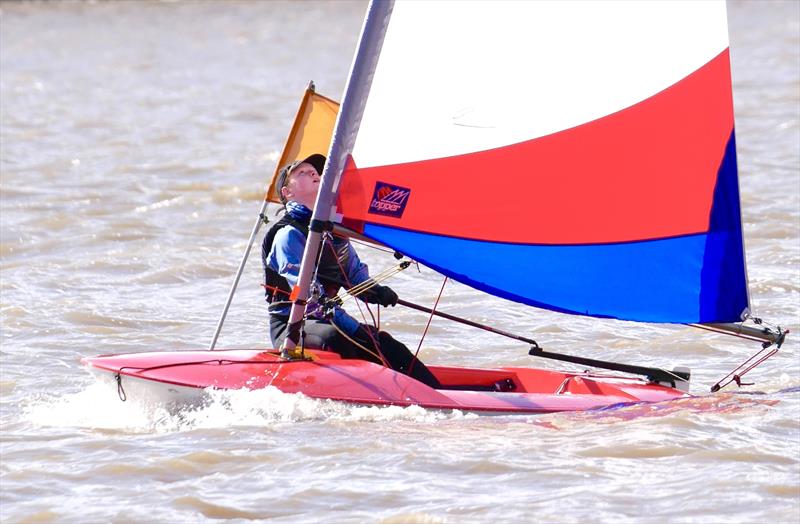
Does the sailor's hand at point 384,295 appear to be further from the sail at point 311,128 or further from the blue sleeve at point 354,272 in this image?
the sail at point 311,128

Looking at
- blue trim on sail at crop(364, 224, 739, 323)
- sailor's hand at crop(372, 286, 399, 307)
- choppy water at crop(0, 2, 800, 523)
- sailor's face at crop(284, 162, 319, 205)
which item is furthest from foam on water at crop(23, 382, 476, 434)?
sailor's face at crop(284, 162, 319, 205)

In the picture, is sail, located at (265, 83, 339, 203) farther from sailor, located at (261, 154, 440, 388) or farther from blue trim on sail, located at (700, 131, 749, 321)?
blue trim on sail, located at (700, 131, 749, 321)

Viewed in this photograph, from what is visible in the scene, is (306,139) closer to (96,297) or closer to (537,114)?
(537,114)

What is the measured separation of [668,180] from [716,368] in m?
1.83

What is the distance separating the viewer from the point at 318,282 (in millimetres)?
6883

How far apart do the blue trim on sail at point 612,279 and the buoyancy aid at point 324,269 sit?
0.67m

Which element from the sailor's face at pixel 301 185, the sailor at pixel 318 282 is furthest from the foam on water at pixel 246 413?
the sailor's face at pixel 301 185

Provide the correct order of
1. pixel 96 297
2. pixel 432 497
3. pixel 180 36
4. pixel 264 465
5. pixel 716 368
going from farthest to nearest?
pixel 180 36, pixel 96 297, pixel 716 368, pixel 264 465, pixel 432 497

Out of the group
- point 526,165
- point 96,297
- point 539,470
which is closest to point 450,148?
point 526,165

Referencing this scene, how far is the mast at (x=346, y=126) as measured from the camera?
641cm

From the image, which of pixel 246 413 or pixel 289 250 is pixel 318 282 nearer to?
pixel 289 250

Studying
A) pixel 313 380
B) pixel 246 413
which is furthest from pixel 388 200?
pixel 246 413

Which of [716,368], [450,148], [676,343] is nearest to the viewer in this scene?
[450,148]

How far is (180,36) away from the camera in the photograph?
27.8 metres
